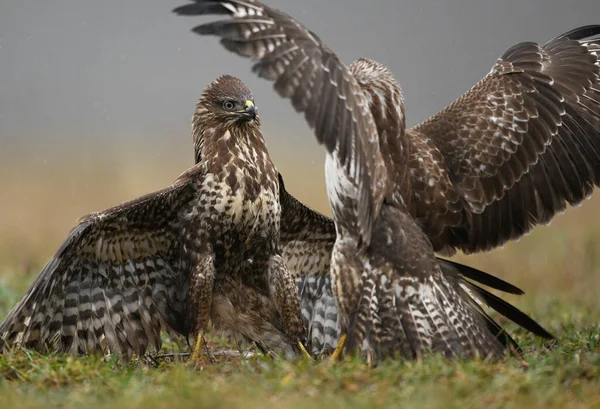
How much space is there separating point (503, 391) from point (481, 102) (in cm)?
277

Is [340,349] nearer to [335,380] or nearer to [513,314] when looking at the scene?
[335,380]

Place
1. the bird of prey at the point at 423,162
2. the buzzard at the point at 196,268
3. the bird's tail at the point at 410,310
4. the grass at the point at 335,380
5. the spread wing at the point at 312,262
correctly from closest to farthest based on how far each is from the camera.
A: the grass at the point at 335,380, the bird of prey at the point at 423,162, the bird's tail at the point at 410,310, the buzzard at the point at 196,268, the spread wing at the point at 312,262

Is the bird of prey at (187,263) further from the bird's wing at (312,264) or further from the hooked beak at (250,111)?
the bird's wing at (312,264)

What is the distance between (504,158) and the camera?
22.9ft

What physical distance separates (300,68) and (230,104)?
132 centimetres

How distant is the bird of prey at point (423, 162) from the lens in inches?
229

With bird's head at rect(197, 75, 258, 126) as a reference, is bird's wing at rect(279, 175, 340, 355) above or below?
below

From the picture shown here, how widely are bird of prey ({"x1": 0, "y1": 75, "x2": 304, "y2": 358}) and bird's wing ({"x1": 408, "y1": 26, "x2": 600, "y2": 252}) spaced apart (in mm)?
1110

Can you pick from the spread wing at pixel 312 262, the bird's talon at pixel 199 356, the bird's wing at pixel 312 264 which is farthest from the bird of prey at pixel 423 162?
the bird's talon at pixel 199 356

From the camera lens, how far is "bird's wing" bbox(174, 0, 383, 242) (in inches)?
225

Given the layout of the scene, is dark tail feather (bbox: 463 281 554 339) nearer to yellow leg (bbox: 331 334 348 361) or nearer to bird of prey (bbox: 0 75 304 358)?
yellow leg (bbox: 331 334 348 361)

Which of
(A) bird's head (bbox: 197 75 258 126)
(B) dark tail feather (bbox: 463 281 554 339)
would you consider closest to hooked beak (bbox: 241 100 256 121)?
(A) bird's head (bbox: 197 75 258 126)

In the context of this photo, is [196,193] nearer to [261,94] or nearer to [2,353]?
[2,353]

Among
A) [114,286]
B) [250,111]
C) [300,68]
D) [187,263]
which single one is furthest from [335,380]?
[250,111]
